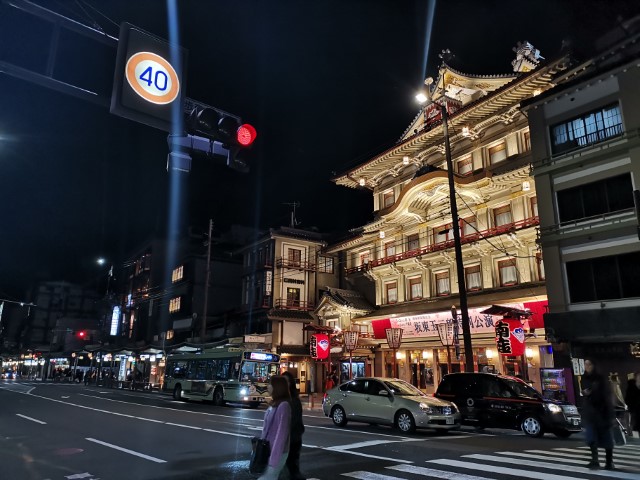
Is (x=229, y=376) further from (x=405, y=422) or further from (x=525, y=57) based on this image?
(x=525, y=57)

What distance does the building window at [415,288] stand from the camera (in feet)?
108

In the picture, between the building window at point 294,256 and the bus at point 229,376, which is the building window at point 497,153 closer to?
the bus at point 229,376

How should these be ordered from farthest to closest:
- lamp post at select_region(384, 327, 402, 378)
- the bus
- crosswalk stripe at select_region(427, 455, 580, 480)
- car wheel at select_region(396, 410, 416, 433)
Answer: lamp post at select_region(384, 327, 402, 378), the bus, car wheel at select_region(396, 410, 416, 433), crosswalk stripe at select_region(427, 455, 580, 480)

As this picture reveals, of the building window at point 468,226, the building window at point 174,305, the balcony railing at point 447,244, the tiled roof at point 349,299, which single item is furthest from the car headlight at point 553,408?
the building window at point 174,305

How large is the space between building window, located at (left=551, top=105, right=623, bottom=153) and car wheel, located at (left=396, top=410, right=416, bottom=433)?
50.6 feet

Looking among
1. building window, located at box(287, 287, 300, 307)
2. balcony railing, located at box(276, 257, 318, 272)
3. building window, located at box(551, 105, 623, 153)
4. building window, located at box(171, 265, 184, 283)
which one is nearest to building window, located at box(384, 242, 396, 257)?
balcony railing, located at box(276, 257, 318, 272)

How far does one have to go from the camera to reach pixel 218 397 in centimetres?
2608

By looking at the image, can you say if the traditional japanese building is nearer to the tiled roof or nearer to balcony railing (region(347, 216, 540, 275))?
balcony railing (region(347, 216, 540, 275))

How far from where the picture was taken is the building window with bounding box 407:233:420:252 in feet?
109

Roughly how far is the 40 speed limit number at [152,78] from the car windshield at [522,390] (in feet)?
47.3

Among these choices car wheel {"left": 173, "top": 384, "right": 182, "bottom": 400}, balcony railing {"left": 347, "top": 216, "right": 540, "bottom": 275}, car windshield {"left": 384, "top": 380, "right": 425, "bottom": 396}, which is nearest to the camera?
car windshield {"left": 384, "top": 380, "right": 425, "bottom": 396}

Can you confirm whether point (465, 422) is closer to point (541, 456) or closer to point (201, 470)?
point (541, 456)

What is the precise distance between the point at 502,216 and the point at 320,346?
46.9 ft

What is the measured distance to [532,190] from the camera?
25797 millimetres
